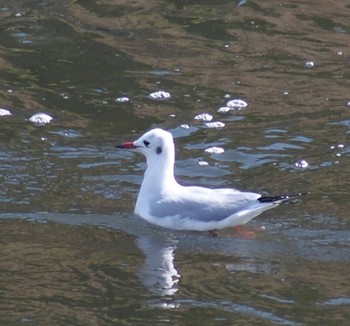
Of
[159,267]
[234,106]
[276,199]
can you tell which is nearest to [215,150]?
[234,106]

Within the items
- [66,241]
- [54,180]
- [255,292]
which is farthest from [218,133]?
[255,292]

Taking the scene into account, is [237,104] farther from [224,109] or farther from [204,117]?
[204,117]

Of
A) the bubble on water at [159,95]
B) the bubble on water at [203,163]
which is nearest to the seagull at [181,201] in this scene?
the bubble on water at [203,163]

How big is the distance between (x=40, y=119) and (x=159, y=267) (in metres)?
3.93

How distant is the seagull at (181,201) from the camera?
9.27 meters

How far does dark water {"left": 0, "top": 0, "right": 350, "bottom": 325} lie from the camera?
25.5 feet

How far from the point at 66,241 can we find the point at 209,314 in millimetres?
1828

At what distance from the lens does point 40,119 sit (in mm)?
11922

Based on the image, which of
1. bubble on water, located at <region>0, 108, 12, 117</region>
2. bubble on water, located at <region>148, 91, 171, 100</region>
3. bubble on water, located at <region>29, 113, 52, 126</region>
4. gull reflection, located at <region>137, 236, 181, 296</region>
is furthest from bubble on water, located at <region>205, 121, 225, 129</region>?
gull reflection, located at <region>137, 236, 181, 296</region>

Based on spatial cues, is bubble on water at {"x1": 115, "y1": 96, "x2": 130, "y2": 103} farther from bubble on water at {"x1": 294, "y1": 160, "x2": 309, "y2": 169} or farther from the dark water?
bubble on water at {"x1": 294, "y1": 160, "x2": 309, "y2": 169}

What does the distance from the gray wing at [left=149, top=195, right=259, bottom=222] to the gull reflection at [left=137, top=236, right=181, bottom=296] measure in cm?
34

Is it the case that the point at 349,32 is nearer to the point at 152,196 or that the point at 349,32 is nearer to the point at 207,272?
the point at 152,196

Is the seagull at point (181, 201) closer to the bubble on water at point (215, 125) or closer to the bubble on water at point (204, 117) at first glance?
the bubble on water at point (215, 125)

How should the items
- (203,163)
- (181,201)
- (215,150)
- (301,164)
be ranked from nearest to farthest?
(181,201) < (301,164) < (203,163) < (215,150)
